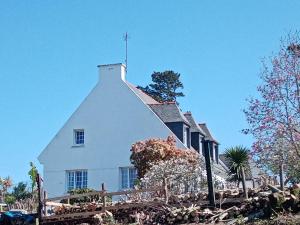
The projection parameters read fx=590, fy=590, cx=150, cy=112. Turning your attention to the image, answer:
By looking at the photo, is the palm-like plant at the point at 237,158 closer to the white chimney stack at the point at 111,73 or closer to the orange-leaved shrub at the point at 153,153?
the orange-leaved shrub at the point at 153,153

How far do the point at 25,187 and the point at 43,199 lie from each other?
27.2 m

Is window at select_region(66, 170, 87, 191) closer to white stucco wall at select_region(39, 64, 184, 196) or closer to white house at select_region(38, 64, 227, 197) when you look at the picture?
white house at select_region(38, 64, 227, 197)

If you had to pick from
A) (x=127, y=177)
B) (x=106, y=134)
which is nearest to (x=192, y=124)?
(x=106, y=134)

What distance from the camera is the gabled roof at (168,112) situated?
36.4 m

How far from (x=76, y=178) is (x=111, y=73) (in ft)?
23.1

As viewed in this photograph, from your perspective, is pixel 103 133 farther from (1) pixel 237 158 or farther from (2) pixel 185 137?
(1) pixel 237 158

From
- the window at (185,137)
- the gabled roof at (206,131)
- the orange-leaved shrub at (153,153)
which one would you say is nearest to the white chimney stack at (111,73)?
the window at (185,137)

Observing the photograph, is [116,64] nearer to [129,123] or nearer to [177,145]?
[129,123]

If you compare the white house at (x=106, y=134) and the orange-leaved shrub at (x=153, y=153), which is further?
the white house at (x=106, y=134)

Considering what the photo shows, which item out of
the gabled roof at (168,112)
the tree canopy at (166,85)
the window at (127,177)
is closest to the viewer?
the window at (127,177)

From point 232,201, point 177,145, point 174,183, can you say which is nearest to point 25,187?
point 177,145

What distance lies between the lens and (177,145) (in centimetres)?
3444

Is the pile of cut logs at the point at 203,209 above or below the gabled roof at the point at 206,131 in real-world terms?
below

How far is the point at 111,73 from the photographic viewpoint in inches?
1486
